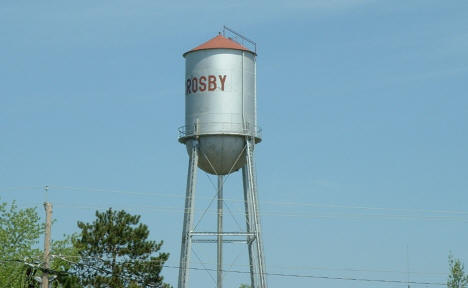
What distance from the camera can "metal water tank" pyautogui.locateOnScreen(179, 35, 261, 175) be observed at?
59.8 meters

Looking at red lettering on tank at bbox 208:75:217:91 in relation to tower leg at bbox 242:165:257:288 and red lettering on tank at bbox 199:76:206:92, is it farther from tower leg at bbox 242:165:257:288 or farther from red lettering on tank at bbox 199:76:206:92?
tower leg at bbox 242:165:257:288

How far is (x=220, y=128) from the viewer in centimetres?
5962

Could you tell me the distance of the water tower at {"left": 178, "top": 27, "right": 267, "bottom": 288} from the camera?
5978 centimetres

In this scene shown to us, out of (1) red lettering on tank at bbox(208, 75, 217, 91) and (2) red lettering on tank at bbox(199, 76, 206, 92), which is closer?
(1) red lettering on tank at bbox(208, 75, 217, 91)

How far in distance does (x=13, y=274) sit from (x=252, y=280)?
10966 millimetres

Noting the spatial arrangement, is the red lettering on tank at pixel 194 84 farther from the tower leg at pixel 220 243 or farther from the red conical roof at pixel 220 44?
the tower leg at pixel 220 243

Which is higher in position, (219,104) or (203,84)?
(203,84)

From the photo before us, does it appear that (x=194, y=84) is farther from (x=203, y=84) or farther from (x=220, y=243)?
(x=220, y=243)

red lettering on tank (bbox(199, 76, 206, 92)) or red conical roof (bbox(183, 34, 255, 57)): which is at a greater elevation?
red conical roof (bbox(183, 34, 255, 57))

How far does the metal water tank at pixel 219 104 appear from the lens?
196 feet

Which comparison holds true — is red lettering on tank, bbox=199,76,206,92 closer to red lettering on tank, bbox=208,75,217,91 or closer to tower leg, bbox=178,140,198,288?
red lettering on tank, bbox=208,75,217,91

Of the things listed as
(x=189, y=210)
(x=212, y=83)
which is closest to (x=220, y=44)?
(x=212, y=83)

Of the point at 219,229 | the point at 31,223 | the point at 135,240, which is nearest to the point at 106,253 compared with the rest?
the point at 135,240

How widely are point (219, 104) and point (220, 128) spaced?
110cm
